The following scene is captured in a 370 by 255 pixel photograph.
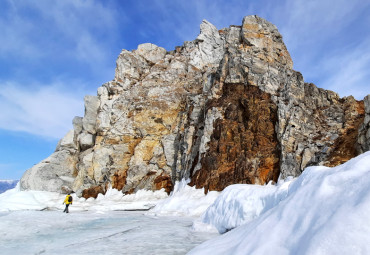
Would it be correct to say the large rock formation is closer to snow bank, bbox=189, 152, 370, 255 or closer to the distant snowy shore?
the distant snowy shore

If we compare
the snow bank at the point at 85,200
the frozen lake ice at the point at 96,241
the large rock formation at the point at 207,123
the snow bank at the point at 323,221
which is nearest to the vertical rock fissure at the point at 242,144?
the large rock formation at the point at 207,123

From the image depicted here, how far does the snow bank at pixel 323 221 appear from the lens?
2.99 m

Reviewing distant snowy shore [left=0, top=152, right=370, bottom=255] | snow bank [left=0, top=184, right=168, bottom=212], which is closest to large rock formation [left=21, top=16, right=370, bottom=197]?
snow bank [left=0, top=184, right=168, bottom=212]

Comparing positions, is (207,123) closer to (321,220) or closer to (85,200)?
(85,200)

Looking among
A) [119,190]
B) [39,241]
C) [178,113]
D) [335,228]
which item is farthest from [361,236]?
[178,113]

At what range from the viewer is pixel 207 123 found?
25.8 m

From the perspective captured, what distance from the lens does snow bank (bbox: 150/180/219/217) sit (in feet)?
56.6

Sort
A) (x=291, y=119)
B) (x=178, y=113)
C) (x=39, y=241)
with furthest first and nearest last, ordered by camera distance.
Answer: (x=178, y=113), (x=291, y=119), (x=39, y=241)

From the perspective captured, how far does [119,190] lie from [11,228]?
61.4 feet

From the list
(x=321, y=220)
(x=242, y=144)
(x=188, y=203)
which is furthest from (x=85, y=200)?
(x=321, y=220)

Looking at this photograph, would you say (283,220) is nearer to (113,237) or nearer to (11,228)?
(113,237)

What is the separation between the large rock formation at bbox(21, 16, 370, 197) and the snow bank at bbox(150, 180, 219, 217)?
4.01ft

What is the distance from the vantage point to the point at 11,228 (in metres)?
12.3

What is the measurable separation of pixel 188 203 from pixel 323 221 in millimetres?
16419
